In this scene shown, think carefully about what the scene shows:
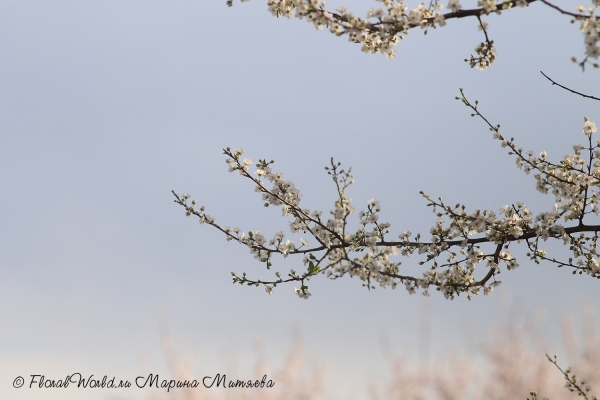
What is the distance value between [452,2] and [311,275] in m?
2.83

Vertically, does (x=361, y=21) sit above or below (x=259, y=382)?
above

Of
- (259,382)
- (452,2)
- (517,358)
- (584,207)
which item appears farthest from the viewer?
(517,358)

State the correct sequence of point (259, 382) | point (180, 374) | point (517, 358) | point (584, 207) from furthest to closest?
point (517, 358), point (180, 374), point (259, 382), point (584, 207)

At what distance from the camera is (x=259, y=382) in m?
9.74

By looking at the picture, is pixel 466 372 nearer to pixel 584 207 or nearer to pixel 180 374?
pixel 180 374

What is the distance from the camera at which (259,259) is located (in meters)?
5.36

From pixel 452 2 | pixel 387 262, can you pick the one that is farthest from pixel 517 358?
pixel 452 2

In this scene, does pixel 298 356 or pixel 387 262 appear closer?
pixel 387 262

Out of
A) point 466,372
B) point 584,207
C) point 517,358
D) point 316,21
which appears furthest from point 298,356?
point 316,21

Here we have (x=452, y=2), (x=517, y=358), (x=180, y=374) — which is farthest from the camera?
(x=517, y=358)

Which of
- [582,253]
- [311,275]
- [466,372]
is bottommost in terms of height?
[311,275]

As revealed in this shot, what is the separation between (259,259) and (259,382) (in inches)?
206

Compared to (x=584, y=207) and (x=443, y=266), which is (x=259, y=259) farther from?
(x=584, y=207)

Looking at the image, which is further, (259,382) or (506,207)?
(259,382)
